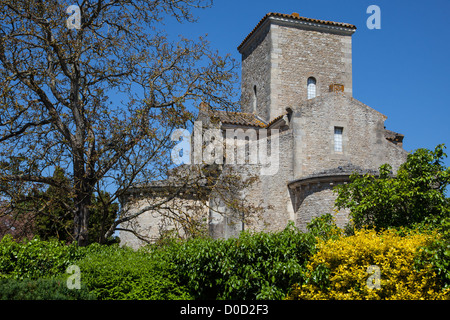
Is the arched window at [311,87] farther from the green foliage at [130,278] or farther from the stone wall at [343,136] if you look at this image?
the green foliage at [130,278]

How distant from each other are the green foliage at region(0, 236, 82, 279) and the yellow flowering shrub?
581cm

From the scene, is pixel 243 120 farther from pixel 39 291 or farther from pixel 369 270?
pixel 39 291

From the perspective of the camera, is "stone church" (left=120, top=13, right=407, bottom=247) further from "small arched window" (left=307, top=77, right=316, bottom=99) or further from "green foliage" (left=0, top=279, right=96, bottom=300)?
"green foliage" (left=0, top=279, right=96, bottom=300)

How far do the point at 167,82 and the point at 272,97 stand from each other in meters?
14.1

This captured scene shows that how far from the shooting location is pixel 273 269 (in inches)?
420

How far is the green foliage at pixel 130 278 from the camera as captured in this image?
1060 cm

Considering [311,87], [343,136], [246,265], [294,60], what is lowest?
[246,265]

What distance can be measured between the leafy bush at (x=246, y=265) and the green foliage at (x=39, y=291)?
294 cm

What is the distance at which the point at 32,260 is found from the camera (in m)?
11.7

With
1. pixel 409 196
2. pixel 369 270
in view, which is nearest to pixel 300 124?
pixel 409 196

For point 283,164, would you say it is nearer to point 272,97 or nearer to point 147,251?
point 272,97

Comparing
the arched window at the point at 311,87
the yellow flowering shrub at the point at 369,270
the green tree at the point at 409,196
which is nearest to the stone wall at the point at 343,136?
the arched window at the point at 311,87

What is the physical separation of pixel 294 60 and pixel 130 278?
67.3ft

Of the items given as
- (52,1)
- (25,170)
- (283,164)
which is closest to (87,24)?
(52,1)
